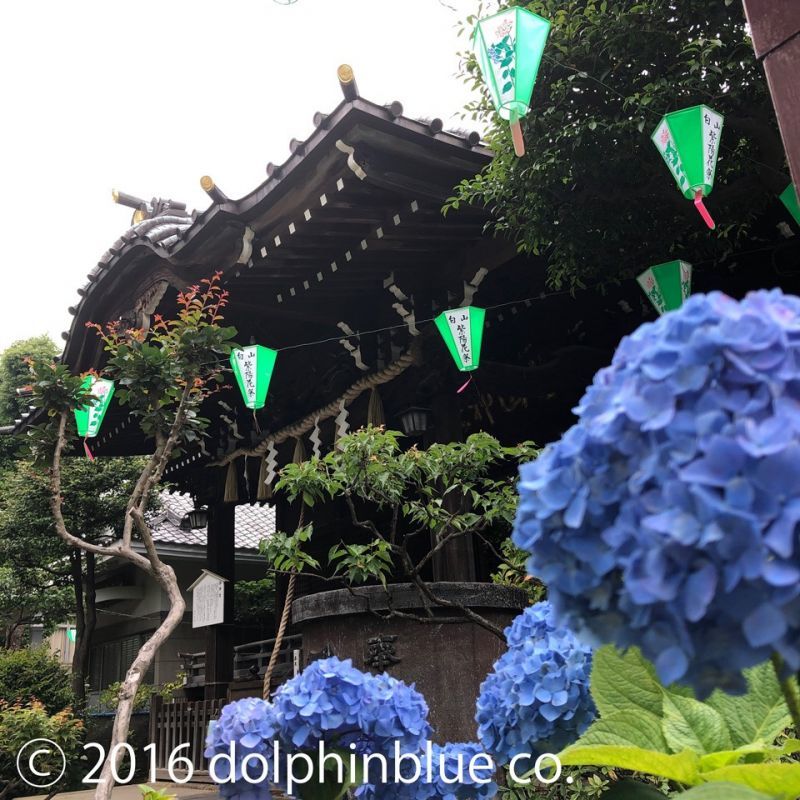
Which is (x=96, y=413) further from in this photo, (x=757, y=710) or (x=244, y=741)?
(x=757, y=710)

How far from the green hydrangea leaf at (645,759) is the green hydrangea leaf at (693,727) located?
8 centimetres

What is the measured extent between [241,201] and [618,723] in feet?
17.4

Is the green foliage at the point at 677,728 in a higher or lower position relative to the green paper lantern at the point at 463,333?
lower

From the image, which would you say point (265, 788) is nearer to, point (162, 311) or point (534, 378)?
point (534, 378)

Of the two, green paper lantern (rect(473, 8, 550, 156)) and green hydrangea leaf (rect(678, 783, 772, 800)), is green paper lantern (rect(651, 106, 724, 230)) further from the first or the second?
green hydrangea leaf (rect(678, 783, 772, 800))

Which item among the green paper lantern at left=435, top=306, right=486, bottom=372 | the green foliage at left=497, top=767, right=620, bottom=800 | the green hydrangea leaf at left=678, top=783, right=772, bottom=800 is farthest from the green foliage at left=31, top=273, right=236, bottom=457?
the green hydrangea leaf at left=678, top=783, right=772, bottom=800

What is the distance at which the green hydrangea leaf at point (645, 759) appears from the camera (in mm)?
930

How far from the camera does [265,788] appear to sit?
5.81 feet

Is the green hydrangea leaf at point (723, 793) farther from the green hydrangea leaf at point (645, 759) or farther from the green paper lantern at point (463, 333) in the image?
the green paper lantern at point (463, 333)

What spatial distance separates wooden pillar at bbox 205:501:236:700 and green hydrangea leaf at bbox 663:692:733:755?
9502mm

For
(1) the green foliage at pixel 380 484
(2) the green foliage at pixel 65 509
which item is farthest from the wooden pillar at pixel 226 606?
(1) the green foliage at pixel 380 484

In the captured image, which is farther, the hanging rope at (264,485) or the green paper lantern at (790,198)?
the hanging rope at (264,485)

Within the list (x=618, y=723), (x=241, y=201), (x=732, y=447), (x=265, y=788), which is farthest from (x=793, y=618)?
(x=241, y=201)

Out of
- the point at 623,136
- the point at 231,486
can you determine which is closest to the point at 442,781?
the point at 623,136
